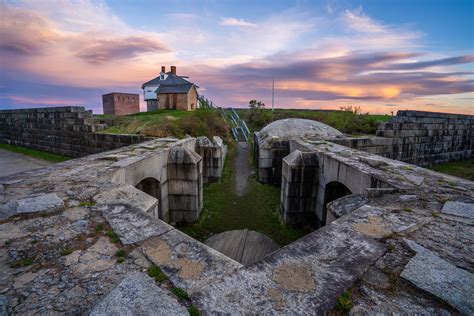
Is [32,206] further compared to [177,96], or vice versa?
[177,96]

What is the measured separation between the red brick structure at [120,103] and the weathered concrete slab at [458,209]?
122 feet

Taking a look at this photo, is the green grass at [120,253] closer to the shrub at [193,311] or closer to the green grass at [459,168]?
the shrub at [193,311]

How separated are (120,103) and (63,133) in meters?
24.7

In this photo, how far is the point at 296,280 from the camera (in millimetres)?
1486

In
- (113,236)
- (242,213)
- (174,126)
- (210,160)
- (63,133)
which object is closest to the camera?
(113,236)

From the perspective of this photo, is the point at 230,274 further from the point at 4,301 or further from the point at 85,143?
the point at 85,143

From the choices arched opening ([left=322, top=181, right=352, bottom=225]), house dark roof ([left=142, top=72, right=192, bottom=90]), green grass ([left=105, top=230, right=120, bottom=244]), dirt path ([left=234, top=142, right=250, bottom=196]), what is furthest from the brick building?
green grass ([left=105, top=230, right=120, bottom=244])

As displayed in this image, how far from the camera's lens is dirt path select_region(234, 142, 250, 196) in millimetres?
8219

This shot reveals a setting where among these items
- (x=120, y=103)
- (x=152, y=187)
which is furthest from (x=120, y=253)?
(x=120, y=103)

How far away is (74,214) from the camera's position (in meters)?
2.31

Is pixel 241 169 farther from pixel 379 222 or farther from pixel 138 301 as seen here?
pixel 138 301

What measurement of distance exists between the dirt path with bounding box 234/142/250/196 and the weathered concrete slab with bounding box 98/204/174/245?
543 cm

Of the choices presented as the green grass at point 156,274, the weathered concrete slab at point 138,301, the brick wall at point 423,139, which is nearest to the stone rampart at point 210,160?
the brick wall at point 423,139

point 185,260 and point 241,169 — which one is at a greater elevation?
point 185,260
